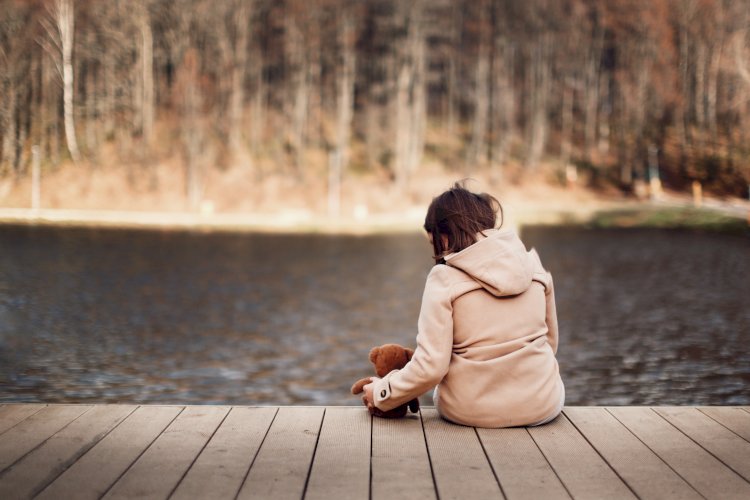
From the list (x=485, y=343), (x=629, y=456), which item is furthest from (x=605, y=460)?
(x=485, y=343)

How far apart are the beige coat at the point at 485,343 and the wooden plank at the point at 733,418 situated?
61cm

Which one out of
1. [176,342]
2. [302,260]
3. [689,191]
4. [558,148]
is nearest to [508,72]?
[558,148]

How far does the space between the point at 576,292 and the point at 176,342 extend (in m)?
6.53

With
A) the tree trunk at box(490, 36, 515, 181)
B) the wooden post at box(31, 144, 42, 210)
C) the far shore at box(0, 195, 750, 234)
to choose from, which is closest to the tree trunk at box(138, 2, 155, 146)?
the wooden post at box(31, 144, 42, 210)

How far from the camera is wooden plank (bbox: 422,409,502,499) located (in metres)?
2.58

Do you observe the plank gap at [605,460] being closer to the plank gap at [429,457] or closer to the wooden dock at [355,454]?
the wooden dock at [355,454]

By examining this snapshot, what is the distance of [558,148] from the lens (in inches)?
1838

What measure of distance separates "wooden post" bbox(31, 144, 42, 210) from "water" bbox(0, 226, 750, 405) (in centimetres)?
1093

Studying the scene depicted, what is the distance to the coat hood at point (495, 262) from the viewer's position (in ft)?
10.00

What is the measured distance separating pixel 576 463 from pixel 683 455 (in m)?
0.35

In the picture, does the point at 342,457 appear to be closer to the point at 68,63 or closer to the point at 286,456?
the point at 286,456

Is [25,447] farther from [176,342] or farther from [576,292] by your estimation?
[576,292]

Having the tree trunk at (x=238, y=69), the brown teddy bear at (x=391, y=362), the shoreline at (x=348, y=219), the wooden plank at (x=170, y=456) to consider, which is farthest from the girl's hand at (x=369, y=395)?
the tree trunk at (x=238, y=69)

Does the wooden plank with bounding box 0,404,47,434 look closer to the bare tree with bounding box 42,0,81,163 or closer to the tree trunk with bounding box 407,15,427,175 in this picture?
the bare tree with bounding box 42,0,81,163
